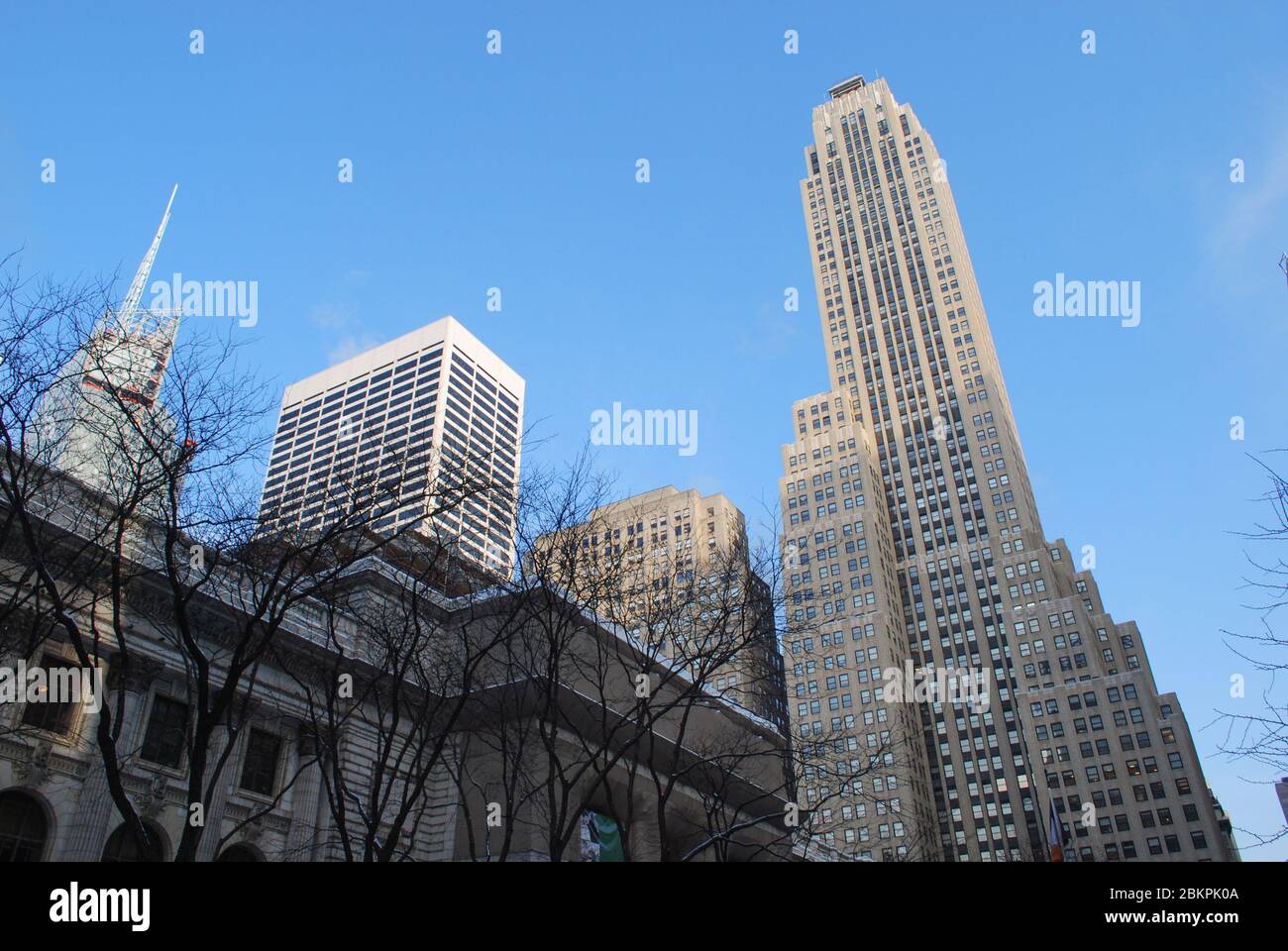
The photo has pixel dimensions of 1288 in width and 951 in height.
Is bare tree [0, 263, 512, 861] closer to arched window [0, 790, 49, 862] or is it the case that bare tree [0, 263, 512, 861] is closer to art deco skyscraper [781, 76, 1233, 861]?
arched window [0, 790, 49, 862]

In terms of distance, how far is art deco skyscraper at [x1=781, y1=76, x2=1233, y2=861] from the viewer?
98.4 meters

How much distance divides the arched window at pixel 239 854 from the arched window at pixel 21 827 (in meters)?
4.91

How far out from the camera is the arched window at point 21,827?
21.9m

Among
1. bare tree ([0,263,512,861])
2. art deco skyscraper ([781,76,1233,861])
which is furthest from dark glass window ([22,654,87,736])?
art deco skyscraper ([781,76,1233,861])

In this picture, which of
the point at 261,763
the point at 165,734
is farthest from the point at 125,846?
the point at 261,763

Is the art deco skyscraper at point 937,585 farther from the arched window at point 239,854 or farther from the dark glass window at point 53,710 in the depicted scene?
the dark glass window at point 53,710

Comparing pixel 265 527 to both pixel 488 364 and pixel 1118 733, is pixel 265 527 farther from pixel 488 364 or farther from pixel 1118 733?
pixel 488 364

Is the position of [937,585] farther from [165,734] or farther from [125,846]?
[125,846]

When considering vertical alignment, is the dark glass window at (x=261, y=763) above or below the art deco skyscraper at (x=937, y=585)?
below

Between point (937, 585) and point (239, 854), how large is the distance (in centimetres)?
10794

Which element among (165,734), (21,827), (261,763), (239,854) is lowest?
(239,854)

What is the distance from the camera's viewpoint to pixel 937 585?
122m

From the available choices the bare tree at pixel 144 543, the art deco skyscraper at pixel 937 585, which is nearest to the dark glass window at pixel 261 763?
the bare tree at pixel 144 543
